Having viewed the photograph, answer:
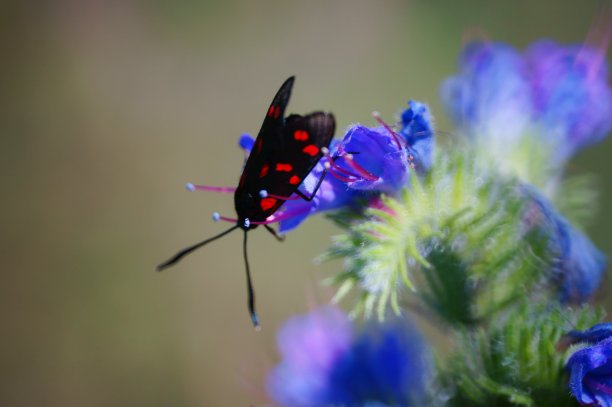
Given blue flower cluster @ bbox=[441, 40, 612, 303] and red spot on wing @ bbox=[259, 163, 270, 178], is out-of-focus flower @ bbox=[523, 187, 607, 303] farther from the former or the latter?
red spot on wing @ bbox=[259, 163, 270, 178]

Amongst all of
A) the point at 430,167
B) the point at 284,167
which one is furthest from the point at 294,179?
the point at 430,167

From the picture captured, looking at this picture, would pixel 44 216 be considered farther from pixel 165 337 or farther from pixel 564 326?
pixel 564 326

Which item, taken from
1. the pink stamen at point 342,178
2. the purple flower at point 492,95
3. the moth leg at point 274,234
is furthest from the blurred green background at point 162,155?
the pink stamen at point 342,178

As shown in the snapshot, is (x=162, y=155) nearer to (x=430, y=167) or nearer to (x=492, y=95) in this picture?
(x=492, y=95)

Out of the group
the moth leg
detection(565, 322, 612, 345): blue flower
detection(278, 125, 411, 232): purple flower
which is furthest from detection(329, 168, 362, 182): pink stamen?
detection(565, 322, 612, 345): blue flower

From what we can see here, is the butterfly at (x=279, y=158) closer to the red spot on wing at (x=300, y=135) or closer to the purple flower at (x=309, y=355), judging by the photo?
the red spot on wing at (x=300, y=135)

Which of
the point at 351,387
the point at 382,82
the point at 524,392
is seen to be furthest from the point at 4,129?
the point at 524,392

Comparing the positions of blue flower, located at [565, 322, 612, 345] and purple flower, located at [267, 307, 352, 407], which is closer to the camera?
blue flower, located at [565, 322, 612, 345]

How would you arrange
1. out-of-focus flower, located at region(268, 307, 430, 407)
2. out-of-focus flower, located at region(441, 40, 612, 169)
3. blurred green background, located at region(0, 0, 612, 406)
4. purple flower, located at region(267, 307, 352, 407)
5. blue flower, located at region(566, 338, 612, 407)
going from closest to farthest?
blue flower, located at region(566, 338, 612, 407)
out-of-focus flower, located at region(268, 307, 430, 407)
purple flower, located at region(267, 307, 352, 407)
out-of-focus flower, located at region(441, 40, 612, 169)
blurred green background, located at region(0, 0, 612, 406)
